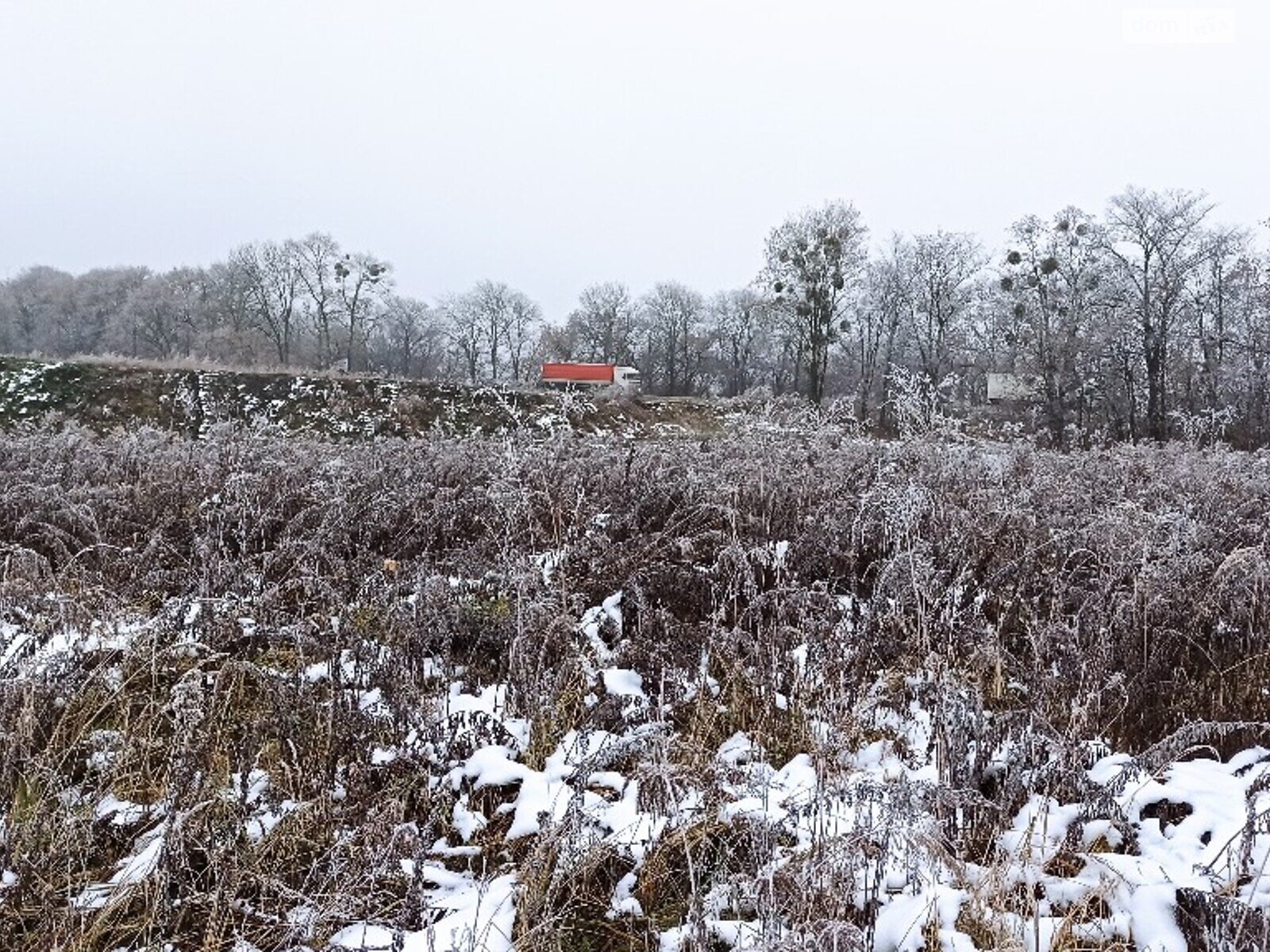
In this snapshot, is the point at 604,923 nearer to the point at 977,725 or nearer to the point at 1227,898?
the point at 977,725

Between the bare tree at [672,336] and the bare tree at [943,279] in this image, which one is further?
the bare tree at [672,336]

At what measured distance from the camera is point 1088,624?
410 centimetres

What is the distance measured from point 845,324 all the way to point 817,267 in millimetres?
3707

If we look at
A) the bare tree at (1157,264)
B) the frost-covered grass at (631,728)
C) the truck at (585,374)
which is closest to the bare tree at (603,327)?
the truck at (585,374)

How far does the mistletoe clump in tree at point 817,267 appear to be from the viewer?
1508 inches

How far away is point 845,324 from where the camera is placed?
4066 cm

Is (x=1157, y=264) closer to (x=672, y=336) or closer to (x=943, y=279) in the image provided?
(x=943, y=279)

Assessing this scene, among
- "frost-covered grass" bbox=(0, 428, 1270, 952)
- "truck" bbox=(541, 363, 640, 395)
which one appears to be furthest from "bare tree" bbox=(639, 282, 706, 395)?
"frost-covered grass" bbox=(0, 428, 1270, 952)

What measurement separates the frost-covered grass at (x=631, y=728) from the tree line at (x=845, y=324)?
4668 mm

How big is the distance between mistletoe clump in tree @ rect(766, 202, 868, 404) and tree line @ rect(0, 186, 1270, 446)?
0.09m

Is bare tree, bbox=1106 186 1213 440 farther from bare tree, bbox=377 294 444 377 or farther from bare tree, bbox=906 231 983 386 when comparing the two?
bare tree, bbox=377 294 444 377

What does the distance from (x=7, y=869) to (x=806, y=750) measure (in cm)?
300

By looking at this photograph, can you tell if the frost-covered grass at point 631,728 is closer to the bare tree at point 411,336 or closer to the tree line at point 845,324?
the tree line at point 845,324

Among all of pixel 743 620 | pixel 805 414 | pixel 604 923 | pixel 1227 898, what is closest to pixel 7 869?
pixel 604 923
